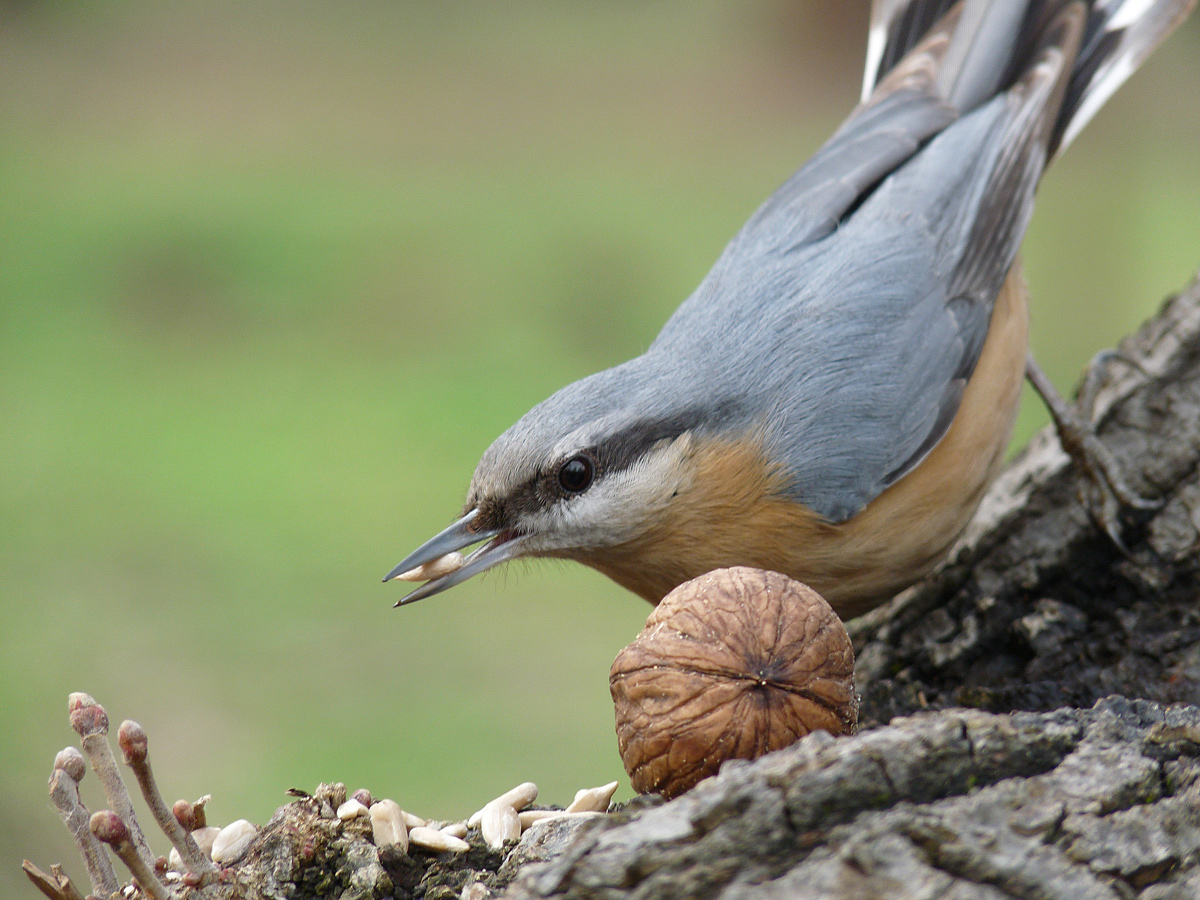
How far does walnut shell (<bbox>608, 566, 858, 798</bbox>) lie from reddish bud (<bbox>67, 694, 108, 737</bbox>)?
2.41 feet

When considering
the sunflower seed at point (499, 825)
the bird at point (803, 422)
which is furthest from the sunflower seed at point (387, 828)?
the bird at point (803, 422)

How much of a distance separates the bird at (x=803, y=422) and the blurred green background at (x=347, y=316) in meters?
0.68

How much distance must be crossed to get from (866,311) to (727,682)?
1.23 m

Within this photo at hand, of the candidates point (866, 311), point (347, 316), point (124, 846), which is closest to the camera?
point (124, 846)

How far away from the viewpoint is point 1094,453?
275cm

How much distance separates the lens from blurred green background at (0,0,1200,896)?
5062 millimetres

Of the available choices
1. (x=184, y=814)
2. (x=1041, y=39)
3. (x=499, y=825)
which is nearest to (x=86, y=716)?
(x=184, y=814)

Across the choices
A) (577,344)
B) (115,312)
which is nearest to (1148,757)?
(577,344)

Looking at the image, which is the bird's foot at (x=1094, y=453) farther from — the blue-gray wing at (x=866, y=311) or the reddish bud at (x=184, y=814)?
the reddish bud at (x=184, y=814)

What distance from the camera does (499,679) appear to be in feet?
17.6

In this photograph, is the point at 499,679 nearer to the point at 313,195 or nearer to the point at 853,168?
the point at 853,168

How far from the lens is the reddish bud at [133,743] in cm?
140

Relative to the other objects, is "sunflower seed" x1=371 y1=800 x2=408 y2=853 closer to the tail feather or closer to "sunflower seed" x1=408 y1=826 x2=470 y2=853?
"sunflower seed" x1=408 y1=826 x2=470 y2=853

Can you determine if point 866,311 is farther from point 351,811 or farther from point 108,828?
point 108,828
